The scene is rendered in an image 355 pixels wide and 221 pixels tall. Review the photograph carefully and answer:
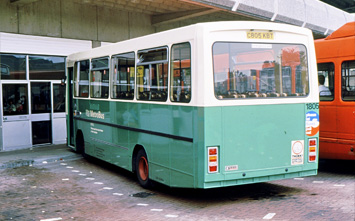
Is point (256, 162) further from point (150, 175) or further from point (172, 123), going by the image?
point (150, 175)

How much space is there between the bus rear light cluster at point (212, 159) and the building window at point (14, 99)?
9483 millimetres

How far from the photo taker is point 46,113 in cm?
1550

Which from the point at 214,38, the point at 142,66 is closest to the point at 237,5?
the point at 142,66

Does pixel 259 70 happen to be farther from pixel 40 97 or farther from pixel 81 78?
pixel 40 97

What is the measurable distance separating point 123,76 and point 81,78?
3140 mm

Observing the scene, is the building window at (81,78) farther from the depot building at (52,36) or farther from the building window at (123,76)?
the building window at (123,76)

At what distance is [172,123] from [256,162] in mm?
1612

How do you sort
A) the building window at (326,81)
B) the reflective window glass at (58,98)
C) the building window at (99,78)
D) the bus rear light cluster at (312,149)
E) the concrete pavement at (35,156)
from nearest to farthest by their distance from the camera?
1. the bus rear light cluster at (312,149)
2. the building window at (326,81)
3. the building window at (99,78)
4. the concrete pavement at (35,156)
5. the reflective window glass at (58,98)

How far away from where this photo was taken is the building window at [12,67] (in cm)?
1417

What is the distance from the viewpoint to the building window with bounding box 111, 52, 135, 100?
917cm

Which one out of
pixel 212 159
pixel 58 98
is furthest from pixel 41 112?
pixel 212 159

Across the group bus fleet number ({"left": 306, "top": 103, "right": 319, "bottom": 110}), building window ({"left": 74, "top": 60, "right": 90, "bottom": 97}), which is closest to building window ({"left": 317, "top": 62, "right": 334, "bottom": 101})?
bus fleet number ({"left": 306, "top": 103, "right": 319, "bottom": 110})

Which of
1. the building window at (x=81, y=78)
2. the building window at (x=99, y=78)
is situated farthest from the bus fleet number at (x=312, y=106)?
the building window at (x=81, y=78)

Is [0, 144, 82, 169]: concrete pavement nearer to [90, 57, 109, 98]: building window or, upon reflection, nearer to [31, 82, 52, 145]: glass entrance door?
[31, 82, 52, 145]: glass entrance door
